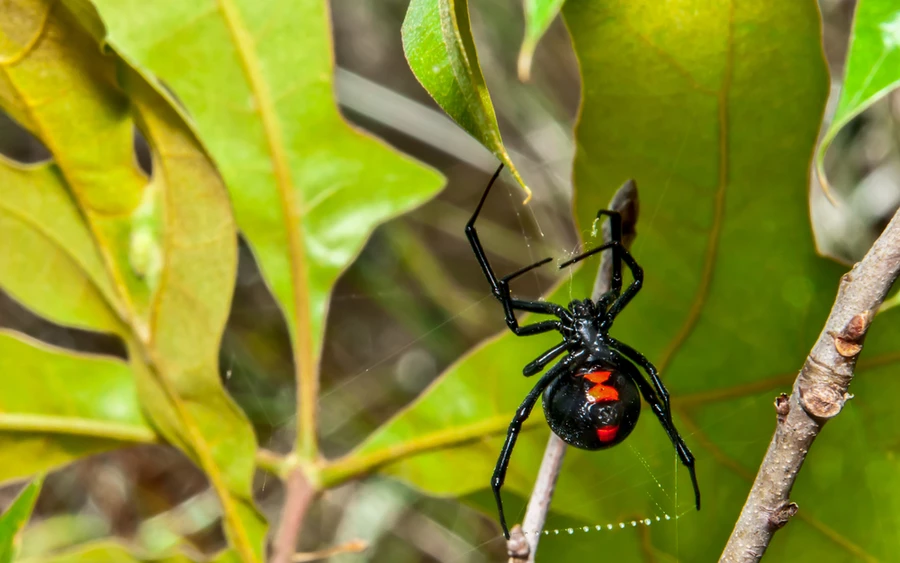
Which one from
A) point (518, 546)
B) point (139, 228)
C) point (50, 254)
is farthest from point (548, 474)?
point (50, 254)

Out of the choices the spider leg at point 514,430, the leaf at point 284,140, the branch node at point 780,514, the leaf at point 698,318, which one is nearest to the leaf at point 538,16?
the leaf at point 698,318

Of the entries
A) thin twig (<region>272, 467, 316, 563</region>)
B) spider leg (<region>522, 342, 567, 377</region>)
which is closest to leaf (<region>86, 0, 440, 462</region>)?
thin twig (<region>272, 467, 316, 563</region>)

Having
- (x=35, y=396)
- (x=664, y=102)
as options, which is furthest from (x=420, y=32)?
(x=35, y=396)

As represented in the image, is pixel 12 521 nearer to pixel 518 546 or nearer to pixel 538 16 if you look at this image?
pixel 518 546

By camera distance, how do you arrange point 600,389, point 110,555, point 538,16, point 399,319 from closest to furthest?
point 538,16 < point 600,389 < point 110,555 < point 399,319

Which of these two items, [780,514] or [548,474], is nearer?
[780,514]

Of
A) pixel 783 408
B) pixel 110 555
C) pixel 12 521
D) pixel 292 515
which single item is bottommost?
pixel 110 555
